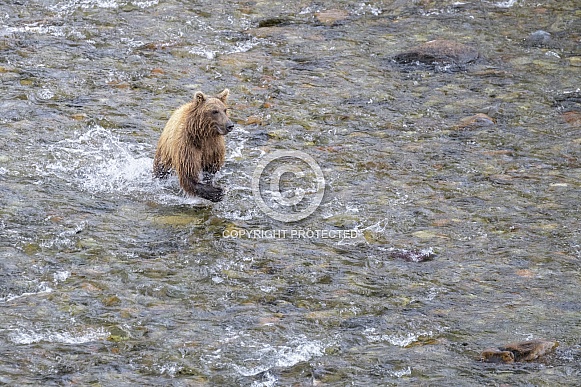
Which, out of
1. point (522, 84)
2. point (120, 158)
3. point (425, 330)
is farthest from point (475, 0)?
point (425, 330)

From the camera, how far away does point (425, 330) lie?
7.83 metres

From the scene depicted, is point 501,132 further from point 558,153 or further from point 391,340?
point 391,340

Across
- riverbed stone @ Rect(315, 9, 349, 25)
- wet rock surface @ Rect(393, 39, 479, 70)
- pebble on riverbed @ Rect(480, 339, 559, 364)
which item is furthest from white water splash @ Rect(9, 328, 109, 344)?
riverbed stone @ Rect(315, 9, 349, 25)

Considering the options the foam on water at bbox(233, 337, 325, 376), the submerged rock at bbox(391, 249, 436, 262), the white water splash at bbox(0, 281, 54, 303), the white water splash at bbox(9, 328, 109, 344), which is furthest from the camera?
the submerged rock at bbox(391, 249, 436, 262)

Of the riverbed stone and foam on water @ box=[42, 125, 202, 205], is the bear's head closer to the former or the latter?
foam on water @ box=[42, 125, 202, 205]

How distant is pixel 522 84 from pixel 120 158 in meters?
6.64

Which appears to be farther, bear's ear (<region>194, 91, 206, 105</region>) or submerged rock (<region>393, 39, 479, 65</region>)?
submerged rock (<region>393, 39, 479, 65</region>)

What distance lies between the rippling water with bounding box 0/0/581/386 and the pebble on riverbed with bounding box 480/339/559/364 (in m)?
0.10

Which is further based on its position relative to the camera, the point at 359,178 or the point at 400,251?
the point at 359,178

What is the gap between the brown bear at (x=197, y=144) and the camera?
10.3 m

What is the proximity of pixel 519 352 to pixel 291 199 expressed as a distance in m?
4.03

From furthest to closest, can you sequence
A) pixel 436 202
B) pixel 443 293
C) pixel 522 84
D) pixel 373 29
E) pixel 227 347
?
pixel 373 29 → pixel 522 84 → pixel 436 202 → pixel 443 293 → pixel 227 347

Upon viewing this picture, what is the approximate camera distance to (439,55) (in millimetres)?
14336

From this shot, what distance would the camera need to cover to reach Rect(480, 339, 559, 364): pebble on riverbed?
732cm
